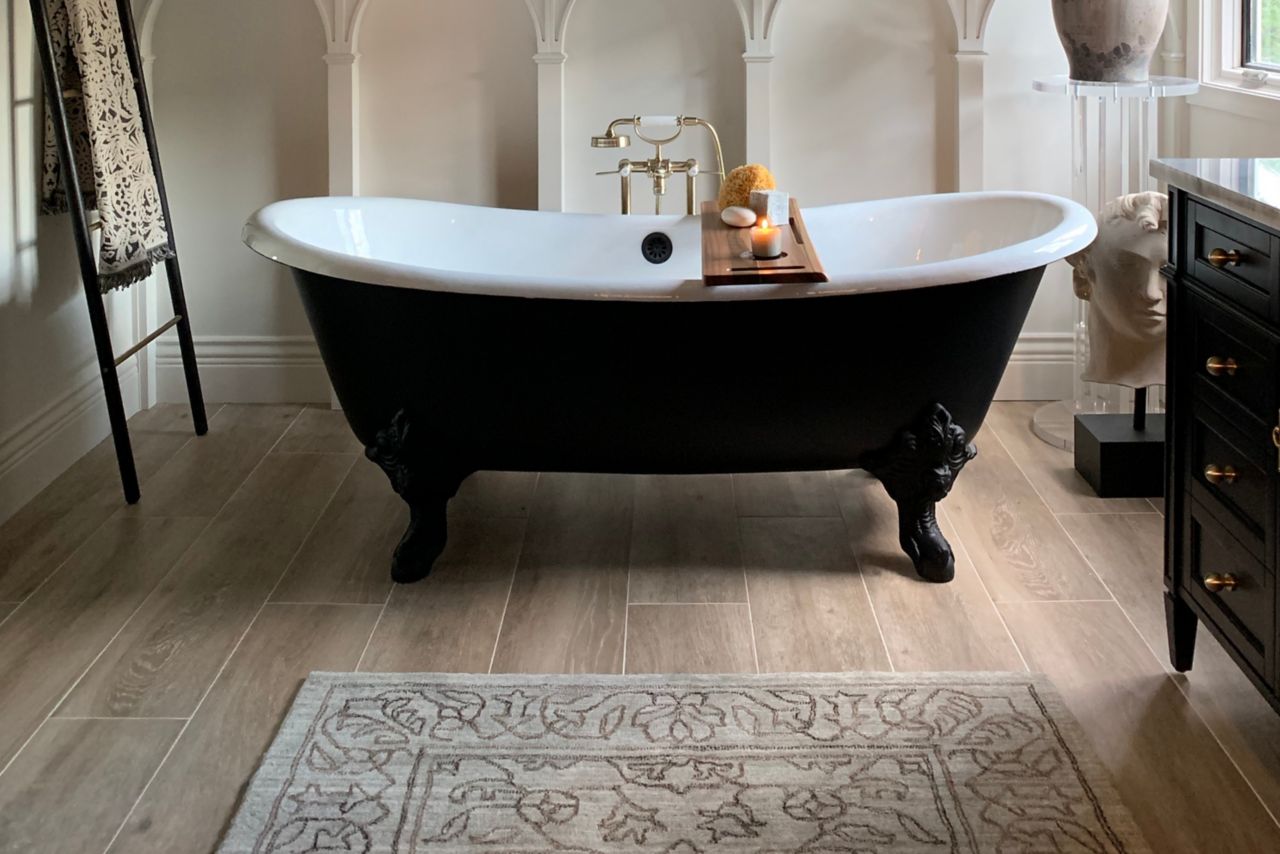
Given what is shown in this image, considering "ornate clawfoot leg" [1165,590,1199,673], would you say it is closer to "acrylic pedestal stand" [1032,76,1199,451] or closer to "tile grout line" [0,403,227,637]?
"acrylic pedestal stand" [1032,76,1199,451]

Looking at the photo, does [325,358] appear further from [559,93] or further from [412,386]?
[559,93]

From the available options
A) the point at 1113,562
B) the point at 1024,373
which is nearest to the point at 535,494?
the point at 1113,562

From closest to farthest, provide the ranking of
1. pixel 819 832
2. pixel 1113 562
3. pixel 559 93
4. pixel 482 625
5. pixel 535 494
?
pixel 819 832, pixel 482 625, pixel 1113 562, pixel 535 494, pixel 559 93

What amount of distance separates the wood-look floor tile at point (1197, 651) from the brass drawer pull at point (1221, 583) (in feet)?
0.74

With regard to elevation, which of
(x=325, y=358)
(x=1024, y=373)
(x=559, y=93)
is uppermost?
(x=559, y=93)

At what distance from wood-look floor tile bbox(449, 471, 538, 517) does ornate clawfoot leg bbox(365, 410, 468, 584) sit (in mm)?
336

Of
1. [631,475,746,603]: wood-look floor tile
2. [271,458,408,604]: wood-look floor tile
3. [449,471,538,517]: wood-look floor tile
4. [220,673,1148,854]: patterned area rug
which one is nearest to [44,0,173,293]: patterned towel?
[271,458,408,604]: wood-look floor tile

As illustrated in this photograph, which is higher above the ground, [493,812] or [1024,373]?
[1024,373]

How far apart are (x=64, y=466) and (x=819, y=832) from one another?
2.50m

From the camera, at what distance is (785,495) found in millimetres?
3482

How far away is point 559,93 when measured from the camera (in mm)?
4051

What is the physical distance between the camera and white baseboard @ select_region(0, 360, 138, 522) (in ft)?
11.2

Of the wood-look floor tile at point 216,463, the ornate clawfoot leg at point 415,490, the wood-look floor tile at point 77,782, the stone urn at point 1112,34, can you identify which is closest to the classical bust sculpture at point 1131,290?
the stone urn at point 1112,34

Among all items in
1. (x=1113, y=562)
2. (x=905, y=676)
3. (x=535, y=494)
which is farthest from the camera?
(x=535, y=494)
